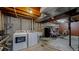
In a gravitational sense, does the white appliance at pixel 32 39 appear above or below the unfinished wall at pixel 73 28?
below

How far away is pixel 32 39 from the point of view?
2031 millimetres

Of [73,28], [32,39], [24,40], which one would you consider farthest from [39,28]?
[73,28]

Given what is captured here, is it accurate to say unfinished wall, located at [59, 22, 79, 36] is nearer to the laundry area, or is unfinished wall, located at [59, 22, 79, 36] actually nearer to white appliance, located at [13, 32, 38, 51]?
the laundry area

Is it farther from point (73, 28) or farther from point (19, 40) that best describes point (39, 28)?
point (73, 28)

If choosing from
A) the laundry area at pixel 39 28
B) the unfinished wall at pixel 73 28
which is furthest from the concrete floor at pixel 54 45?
the unfinished wall at pixel 73 28

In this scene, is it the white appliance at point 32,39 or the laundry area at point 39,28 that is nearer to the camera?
the laundry area at point 39,28

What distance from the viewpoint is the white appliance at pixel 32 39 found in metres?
1.99

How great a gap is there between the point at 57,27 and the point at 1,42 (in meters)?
1.19

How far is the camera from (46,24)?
6.70ft

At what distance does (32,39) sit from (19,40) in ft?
0.91

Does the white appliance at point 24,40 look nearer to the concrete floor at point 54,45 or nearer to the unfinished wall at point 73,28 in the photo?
the concrete floor at point 54,45

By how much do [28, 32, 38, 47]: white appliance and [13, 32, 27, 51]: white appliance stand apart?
9cm
